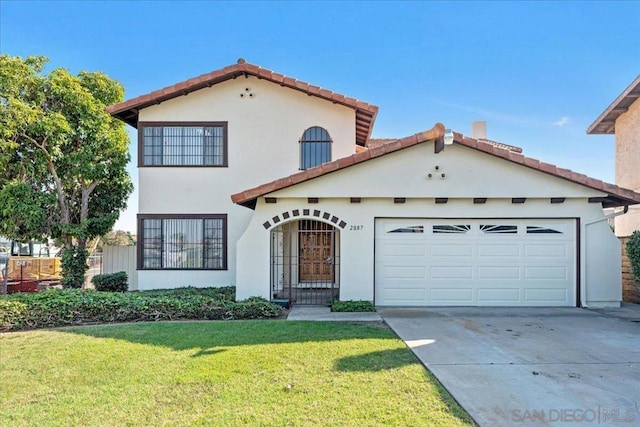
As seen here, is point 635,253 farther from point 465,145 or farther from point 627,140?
point 627,140

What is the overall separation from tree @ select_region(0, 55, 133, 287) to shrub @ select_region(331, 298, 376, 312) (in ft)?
33.1

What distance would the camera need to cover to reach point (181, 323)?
9.16 meters

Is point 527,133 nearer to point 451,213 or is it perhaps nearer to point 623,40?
point 623,40

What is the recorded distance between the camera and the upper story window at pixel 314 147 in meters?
14.1

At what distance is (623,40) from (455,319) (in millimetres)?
13076

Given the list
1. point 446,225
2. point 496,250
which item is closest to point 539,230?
point 496,250

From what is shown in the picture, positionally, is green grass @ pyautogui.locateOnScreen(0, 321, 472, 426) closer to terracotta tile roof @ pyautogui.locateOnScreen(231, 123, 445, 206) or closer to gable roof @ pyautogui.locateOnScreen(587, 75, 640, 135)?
terracotta tile roof @ pyautogui.locateOnScreen(231, 123, 445, 206)

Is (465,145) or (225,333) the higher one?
(465,145)

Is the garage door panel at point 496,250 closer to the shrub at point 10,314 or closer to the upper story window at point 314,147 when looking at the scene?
the upper story window at point 314,147

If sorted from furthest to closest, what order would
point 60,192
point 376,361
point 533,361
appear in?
point 60,192 → point 533,361 → point 376,361

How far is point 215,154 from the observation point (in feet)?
46.1

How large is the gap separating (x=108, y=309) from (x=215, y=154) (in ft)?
21.6

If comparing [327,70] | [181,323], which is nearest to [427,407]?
[181,323]

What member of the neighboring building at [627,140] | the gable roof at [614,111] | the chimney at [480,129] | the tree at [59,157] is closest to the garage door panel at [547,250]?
the neighboring building at [627,140]
